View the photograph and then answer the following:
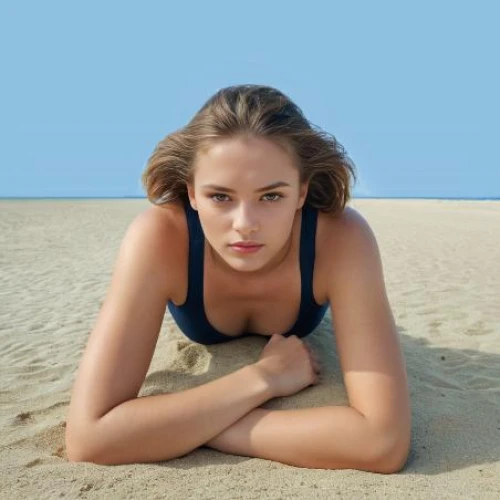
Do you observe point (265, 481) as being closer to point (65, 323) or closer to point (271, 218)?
point (271, 218)

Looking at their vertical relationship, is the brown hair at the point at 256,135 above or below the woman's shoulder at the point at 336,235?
above

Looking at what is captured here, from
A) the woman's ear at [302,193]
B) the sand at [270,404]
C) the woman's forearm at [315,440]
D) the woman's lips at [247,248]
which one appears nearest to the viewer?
the sand at [270,404]

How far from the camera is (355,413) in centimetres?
241

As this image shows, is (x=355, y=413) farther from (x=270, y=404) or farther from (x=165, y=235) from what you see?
(x=165, y=235)

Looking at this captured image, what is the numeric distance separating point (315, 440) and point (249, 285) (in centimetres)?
99

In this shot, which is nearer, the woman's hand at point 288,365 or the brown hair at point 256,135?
the brown hair at point 256,135

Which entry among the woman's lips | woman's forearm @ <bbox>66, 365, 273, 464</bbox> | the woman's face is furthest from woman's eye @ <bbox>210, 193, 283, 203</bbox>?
woman's forearm @ <bbox>66, 365, 273, 464</bbox>

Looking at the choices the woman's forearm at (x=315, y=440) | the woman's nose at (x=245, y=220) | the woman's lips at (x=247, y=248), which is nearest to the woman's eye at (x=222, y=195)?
the woman's nose at (x=245, y=220)

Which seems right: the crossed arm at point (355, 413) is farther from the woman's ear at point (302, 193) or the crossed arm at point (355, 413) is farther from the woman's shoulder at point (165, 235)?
the woman's shoulder at point (165, 235)

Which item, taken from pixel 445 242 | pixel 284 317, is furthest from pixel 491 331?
pixel 445 242

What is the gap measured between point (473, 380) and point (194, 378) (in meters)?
1.81

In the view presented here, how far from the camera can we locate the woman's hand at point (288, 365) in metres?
2.79

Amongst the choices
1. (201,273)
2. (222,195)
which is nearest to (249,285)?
(201,273)

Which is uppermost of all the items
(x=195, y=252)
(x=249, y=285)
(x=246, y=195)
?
(x=246, y=195)
